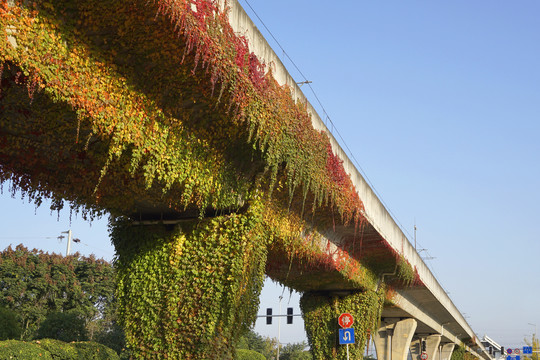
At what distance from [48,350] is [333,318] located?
1001 centimetres

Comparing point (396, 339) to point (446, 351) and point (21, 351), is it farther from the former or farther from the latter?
point (446, 351)

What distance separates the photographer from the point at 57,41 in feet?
23.3

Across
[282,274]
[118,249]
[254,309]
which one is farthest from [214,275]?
[282,274]

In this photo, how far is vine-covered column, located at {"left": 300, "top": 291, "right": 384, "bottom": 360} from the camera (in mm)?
20578

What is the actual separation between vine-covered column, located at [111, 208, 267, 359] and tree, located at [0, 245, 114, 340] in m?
33.4

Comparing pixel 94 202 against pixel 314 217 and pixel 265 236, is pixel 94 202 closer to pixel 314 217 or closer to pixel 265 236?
pixel 265 236

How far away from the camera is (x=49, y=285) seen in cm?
4491

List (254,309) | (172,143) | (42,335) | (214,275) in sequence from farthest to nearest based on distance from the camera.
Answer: (42,335), (254,309), (214,275), (172,143)

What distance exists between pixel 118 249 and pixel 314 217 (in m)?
5.67

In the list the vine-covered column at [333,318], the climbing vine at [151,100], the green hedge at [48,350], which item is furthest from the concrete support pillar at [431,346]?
the climbing vine at [151,100]

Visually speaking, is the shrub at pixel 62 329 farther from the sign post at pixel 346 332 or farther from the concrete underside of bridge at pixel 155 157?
the concrete underside of bridge at pixel 155 157

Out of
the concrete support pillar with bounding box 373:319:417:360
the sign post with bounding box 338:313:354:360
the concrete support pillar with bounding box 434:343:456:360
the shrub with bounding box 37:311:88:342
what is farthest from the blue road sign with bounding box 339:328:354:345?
the concrete support pillar with bounding box 434:343:456:360

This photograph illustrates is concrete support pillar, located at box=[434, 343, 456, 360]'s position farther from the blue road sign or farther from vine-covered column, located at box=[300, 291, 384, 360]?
the blue road sign

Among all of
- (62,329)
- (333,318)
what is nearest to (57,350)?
(333,318)
